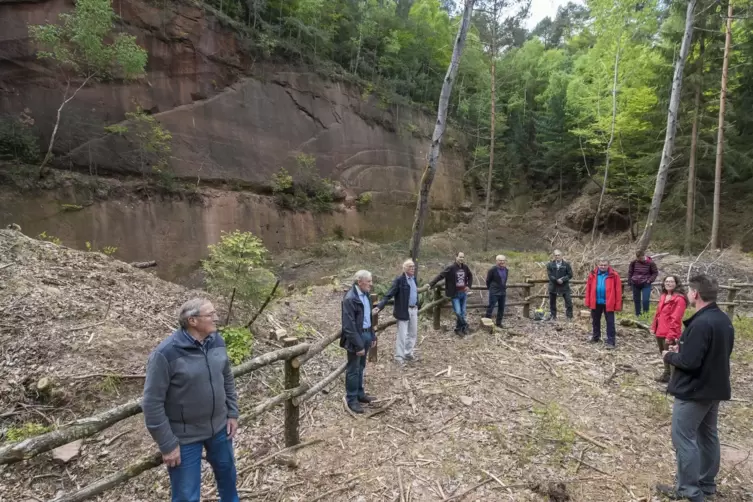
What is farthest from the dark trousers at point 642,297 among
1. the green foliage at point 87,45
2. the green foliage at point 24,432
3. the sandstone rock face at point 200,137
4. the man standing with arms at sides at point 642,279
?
the green foliage at point 87,45

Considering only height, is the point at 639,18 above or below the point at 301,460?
above

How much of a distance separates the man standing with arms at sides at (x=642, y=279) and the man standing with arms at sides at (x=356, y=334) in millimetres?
7743

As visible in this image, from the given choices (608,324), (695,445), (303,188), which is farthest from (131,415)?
(303,188)

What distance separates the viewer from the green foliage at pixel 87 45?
11750 millimetres

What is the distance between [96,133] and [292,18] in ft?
36.4

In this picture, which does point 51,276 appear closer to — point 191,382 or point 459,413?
point 191,382

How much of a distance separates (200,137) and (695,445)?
17.8m

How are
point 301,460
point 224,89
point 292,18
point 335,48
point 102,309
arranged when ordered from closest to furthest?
point 301,460 < point 102,309 < point 224,89 < point 292,18 < point 335,48

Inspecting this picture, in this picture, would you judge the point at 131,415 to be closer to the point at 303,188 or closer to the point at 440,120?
the point at 440,120

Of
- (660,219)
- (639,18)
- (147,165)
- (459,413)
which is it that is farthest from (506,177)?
(459,413)

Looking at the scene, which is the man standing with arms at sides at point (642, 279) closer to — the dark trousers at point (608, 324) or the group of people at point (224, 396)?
the dark trousers at point (608, 324)

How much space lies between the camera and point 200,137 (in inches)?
643

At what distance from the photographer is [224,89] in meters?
17.3

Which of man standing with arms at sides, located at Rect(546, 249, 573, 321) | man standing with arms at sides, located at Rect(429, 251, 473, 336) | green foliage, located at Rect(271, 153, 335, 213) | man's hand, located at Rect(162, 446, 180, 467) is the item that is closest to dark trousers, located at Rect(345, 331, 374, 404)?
man's hand, located at Rect(162, 446, 180, 467)
